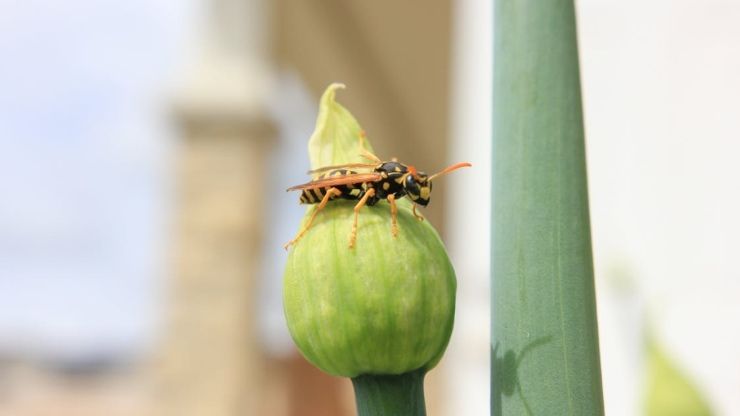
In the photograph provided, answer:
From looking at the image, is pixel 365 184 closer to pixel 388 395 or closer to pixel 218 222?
pixel 388 395

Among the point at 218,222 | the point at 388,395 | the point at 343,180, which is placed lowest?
the point at 388,395

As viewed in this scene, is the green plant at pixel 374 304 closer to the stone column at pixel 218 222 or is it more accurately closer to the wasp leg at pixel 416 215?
the wasp leg at pixel 416 215

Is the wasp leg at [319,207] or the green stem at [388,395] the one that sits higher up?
the wasp leg at [319,207]

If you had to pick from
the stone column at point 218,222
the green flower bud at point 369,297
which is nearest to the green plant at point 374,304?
the green flower bud at point 369,297

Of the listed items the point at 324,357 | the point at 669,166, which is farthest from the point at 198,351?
the point at 324,357

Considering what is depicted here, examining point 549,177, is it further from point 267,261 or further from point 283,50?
point 283,50

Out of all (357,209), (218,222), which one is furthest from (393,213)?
(218,222)
